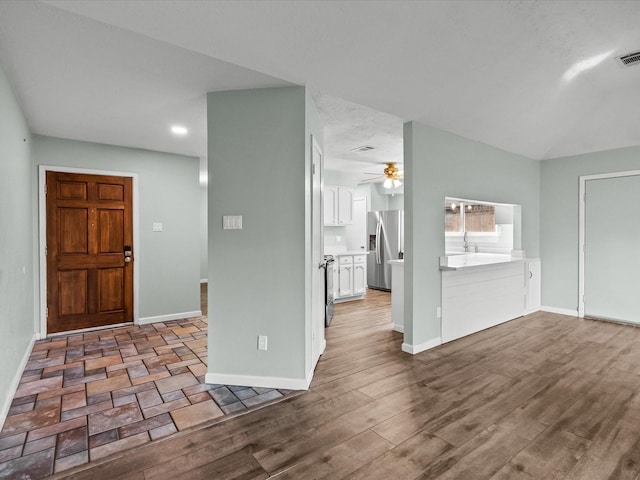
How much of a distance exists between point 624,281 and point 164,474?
5.84m

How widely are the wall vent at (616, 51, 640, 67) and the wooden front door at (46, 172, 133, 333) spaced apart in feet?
18.7

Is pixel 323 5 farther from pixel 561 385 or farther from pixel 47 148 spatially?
pixel 47 148

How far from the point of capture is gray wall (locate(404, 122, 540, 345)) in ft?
11.8

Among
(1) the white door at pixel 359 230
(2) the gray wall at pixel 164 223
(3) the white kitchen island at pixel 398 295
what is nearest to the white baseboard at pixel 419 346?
(3) the white kitchen island at pixel 398 295

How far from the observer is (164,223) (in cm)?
495

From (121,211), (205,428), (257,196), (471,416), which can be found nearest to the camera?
(205,428)

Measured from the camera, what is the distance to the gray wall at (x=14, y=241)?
2.46 m

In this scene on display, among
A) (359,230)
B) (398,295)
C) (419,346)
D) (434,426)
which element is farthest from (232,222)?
(359,230)

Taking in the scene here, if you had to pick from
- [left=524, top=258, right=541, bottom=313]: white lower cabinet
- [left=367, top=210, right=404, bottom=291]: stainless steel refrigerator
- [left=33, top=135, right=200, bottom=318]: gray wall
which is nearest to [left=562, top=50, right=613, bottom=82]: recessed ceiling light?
[left=524, top=258, right=541, bottom=313]: white lower cabinet

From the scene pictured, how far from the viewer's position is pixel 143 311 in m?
4.80

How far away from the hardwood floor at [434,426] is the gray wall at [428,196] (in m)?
0.43

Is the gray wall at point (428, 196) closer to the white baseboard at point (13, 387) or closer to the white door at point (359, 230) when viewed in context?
the white baseboard at point (13, 387)

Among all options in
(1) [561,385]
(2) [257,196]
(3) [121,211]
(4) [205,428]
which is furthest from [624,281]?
(3) [121,211]

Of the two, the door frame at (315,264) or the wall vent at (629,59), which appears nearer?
the door frame at (315,264)
